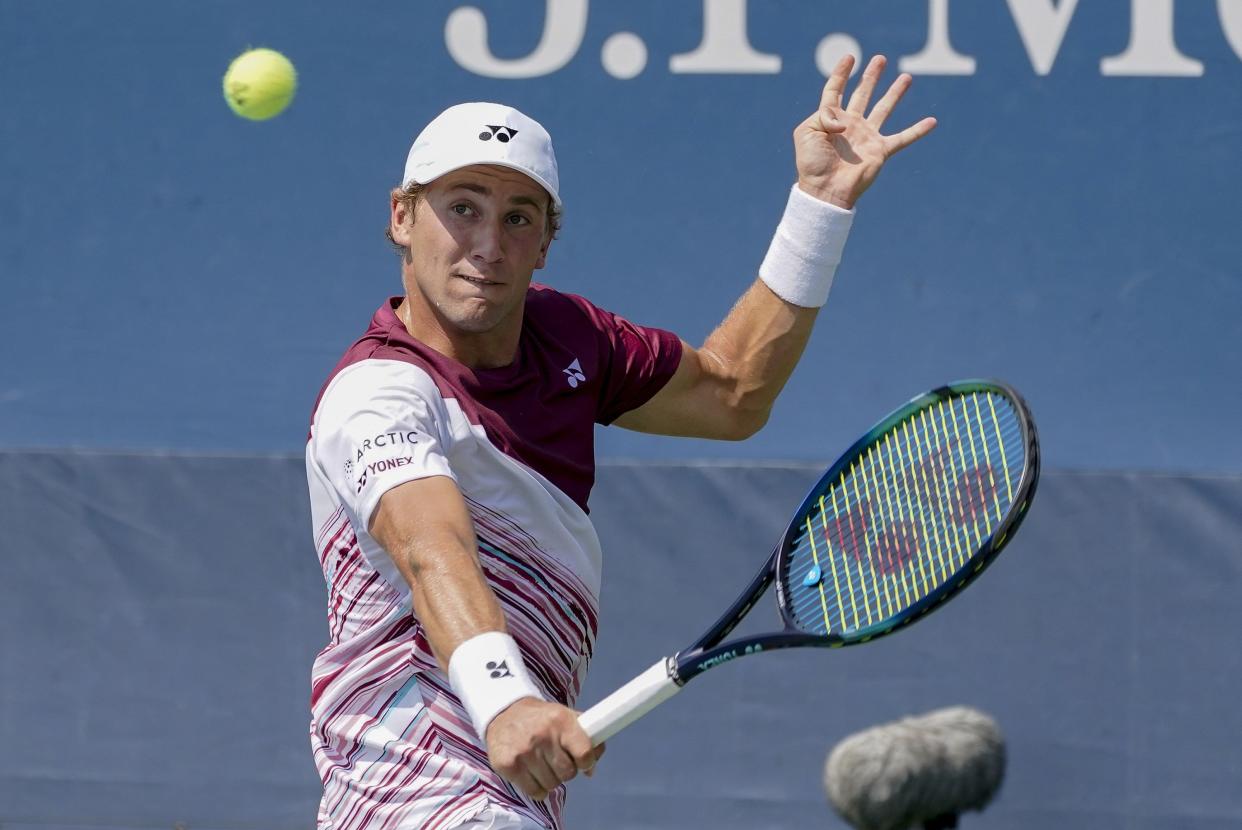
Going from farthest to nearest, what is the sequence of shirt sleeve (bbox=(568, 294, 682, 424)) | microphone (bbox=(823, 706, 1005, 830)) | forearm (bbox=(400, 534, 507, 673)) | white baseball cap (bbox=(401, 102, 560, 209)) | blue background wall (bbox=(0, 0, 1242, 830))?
blue background wall (bbox=(0, 0, 1242, 830)) → microphone (bbox=(823, 706, 1005, 830)) → shirt sleeve (bbox=(568, 294, 682, 424)) → white baseball cap (bbox=(401, 102, 560, 209)) → forearm (bbox=(400, 534, 507, 673))

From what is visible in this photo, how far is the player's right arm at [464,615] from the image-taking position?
212 cm

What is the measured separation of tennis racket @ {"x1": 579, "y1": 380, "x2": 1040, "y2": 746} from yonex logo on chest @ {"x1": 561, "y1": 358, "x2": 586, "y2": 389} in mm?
391

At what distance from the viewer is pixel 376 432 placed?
7.79 ft

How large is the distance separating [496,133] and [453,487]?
0.56 metres

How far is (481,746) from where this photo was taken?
249 centimetres

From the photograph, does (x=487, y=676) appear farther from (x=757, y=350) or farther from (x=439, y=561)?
(x=757, y=350)

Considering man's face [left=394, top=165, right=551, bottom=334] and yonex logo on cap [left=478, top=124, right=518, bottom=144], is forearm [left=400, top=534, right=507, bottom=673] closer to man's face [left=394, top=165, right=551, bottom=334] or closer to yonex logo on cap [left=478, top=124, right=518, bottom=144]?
man's face [left=394, top=165, right=551, bottom=334]

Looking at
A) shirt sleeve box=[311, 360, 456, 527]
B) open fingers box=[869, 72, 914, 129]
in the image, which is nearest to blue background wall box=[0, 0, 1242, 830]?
open fingers box=[869, 72, 914, 129]

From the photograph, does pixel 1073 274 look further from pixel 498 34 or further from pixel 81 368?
pixel 81 368

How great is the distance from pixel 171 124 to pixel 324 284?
2.01 ft

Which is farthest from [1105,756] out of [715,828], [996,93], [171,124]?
[171,124]

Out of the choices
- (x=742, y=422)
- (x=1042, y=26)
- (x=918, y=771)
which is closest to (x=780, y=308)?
(x=742, y=422)

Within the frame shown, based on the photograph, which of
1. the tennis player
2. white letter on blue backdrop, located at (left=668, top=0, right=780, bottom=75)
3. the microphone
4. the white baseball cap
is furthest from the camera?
white letter on blue backdrop, located at (left=668, top=0, right=780, bottom=75)

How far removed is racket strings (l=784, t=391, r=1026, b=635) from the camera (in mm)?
2734
